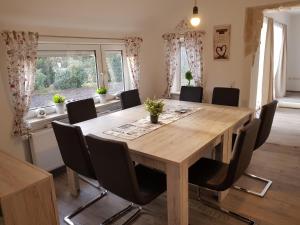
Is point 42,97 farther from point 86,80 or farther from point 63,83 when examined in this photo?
point 86,80

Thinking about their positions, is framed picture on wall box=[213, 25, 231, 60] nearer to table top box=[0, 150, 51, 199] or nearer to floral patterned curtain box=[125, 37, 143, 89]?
floral patterned curtain box=[125, 37, 143, 89]

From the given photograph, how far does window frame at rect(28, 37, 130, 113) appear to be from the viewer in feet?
10.3

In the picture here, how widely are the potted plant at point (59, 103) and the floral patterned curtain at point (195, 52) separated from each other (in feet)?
7.26

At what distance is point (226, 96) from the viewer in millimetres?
3516

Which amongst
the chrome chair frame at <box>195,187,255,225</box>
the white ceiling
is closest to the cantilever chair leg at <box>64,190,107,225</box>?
the chrome chair frame at <box>195,187,255,225</box>

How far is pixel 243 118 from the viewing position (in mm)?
2721

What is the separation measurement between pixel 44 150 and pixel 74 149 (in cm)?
105

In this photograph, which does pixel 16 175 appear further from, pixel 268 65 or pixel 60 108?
pixel 268 65

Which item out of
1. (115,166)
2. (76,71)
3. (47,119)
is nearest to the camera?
(115,166)

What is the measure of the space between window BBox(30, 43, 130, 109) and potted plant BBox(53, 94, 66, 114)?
0.15 meters

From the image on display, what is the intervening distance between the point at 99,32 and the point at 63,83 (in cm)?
94

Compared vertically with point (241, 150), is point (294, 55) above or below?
above

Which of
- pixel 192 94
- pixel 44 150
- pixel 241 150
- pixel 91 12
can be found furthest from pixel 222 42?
pixel 44 150

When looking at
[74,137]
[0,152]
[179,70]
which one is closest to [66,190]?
[74,137]
